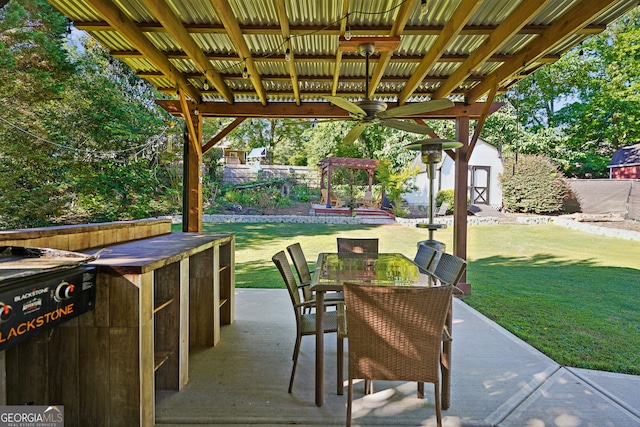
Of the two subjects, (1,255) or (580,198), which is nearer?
(1,255)

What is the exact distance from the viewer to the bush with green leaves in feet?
42.6

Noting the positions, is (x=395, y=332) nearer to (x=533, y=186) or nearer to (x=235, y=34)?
(x=235, y=34)

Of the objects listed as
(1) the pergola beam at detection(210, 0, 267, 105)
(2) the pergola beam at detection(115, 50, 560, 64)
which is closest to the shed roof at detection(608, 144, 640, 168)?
(2) the pergola beam at detection(115, 50, 560, 64)

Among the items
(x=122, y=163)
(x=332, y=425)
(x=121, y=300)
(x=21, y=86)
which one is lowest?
(x=332, y=425)

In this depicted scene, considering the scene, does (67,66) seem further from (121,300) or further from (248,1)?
(121,300)

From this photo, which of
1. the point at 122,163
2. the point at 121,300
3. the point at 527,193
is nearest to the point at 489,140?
the point at 527,193

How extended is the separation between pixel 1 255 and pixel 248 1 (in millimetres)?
2412

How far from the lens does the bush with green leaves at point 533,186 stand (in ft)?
42.6

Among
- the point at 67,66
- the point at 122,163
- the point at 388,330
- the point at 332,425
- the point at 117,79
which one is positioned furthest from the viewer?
the point at 117,79

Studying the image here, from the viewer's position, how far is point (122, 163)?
11359 millimetres

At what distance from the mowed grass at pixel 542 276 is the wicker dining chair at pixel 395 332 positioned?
1898 mm

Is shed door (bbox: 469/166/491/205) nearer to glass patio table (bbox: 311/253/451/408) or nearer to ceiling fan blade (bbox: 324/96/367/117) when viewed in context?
glass patio table (bbox: 311/253/451/408)


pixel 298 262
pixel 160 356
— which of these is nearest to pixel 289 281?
pixel 298 262

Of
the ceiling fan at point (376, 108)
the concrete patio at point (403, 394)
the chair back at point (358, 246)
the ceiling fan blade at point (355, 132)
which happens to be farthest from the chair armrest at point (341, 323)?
the ceiling fan blade at point (355, 132)
